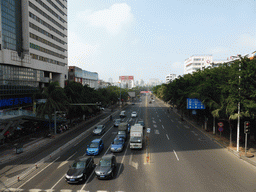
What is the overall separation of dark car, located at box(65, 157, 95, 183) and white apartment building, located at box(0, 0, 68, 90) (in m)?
29.5

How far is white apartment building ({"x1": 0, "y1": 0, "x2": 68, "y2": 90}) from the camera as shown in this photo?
3706 centimetres

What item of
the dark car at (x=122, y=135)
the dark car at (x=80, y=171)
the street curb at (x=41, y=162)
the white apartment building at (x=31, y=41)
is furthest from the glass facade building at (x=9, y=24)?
the dark car at (x=80, y=171)

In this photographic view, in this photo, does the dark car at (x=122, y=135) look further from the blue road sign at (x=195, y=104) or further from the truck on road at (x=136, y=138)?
the blue road sign at (x=195, y=104)

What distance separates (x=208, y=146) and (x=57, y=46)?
181 ft

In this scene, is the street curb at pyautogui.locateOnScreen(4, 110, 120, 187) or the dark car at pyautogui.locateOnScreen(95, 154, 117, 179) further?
the street curb at pyautogui.locateOnScreen(4, 110, 120, 187)

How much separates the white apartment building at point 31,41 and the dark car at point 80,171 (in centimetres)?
2945

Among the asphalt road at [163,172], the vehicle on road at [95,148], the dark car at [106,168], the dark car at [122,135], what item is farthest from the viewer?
the dark car at [122,135]

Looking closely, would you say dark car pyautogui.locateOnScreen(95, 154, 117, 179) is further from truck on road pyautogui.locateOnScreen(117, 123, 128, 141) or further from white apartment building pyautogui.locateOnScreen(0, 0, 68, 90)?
white apartment building pyautogui.locateOnScreen(0, 0, 68, 90)

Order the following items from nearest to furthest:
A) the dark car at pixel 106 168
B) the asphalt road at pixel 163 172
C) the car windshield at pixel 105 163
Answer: the asphalt road at pixel 163 172
the dark car at pixel 106 168
the car windshield at pixel 105 163

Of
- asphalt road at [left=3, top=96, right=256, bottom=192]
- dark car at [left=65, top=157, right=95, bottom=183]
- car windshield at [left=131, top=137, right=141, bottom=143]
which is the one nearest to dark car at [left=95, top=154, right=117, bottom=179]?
asphalt road at [left=3, top=96, right=256, bottom=192]

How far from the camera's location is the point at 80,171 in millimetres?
16016

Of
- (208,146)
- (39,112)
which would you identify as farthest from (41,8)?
(208,146)

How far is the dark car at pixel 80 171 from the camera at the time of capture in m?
15.4

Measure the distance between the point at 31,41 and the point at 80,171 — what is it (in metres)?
40.8
